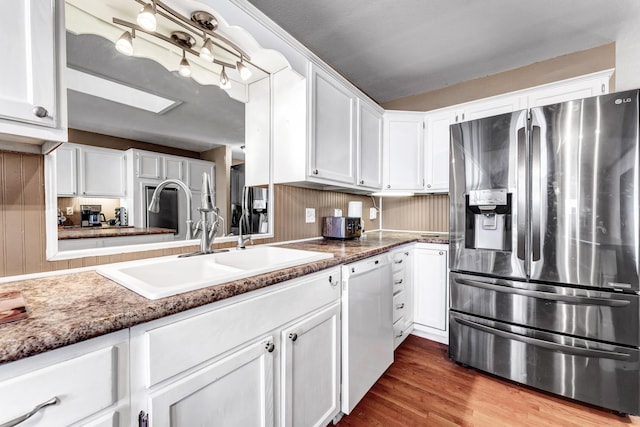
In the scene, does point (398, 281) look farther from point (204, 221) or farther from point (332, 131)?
point (204, 221)

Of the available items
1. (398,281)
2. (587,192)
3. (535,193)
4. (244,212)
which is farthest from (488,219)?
(244,212)

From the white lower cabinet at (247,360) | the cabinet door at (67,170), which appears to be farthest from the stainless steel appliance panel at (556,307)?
the cabinet door at (67,170)

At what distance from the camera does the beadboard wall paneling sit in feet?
9.48

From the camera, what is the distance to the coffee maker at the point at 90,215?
1.12 m

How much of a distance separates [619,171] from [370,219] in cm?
203

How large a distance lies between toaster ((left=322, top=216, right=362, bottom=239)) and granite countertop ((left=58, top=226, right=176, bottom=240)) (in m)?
1.27

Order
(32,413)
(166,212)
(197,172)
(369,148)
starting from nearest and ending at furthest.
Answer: (32,413), (166,212), (197,172), (369,148)

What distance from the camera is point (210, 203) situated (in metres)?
1.41

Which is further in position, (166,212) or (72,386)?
(166,212)

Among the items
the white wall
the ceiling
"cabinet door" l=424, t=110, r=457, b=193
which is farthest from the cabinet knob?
the white wall

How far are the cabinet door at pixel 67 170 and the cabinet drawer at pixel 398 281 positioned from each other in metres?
1.99

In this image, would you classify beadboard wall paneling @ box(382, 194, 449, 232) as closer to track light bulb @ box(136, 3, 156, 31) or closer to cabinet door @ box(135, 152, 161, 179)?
cabinet door @ box(135, 152, 161, 179)

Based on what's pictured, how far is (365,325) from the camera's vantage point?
1.60 meters

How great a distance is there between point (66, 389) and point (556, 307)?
2.27m
